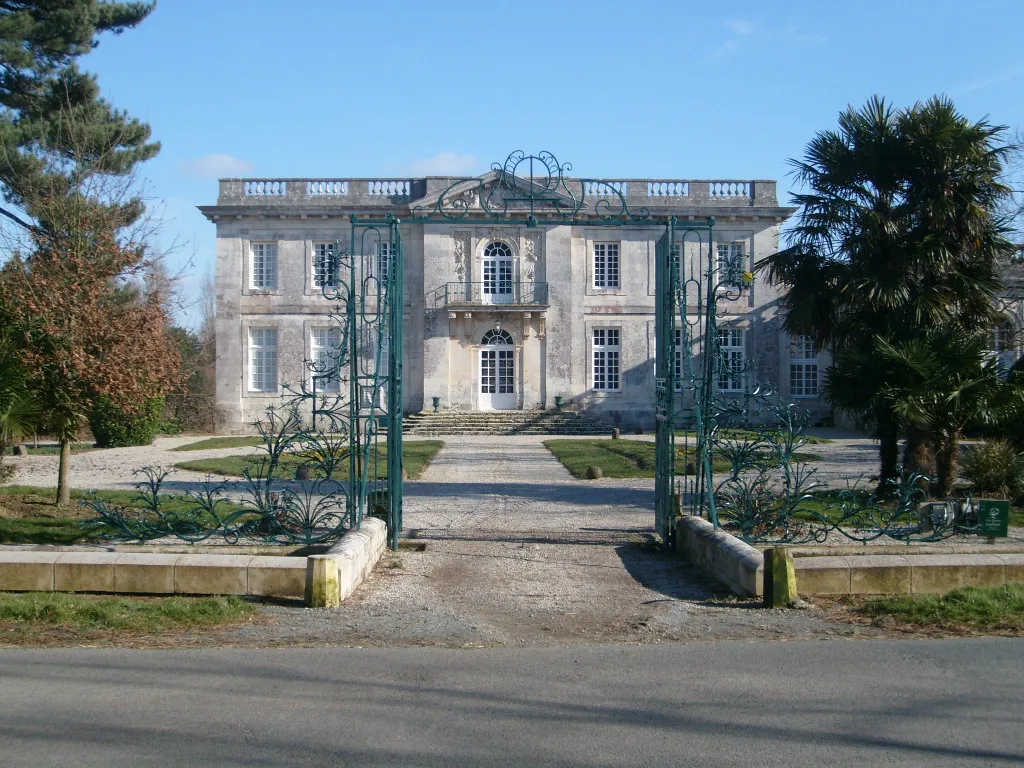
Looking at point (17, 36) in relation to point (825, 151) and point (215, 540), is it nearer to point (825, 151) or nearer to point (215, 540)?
point (215, 540)

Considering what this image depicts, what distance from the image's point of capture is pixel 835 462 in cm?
2034

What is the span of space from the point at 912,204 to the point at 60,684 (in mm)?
11748

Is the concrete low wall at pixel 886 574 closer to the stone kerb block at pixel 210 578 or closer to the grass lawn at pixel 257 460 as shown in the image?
the stone kerb block at pixel 210 578

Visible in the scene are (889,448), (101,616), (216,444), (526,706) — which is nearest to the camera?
(526,706)

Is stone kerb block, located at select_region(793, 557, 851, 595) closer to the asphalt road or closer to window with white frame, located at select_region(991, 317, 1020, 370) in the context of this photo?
the asphalt road

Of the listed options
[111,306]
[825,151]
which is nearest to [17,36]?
[111,306]

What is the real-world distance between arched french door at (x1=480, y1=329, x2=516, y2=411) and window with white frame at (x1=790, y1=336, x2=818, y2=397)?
391 inches

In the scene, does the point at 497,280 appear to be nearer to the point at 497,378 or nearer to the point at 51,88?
the point at 497,378

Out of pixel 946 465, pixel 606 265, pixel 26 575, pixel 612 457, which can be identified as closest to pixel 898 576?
pixel 946 465

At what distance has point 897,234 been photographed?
12945 mm

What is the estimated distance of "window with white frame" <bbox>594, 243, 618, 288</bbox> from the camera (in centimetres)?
3447

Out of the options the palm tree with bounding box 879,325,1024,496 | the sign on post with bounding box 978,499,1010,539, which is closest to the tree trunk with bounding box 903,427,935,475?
the palm tree with bounding box 879,325,1024,496

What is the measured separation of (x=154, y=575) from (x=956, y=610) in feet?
19.1

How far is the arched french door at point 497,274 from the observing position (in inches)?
1326
